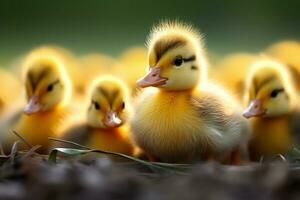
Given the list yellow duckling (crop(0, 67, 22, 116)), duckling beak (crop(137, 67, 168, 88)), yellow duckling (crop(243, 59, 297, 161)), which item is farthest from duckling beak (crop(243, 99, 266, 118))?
yellow duckling (crop(0, 67, 22, 116))

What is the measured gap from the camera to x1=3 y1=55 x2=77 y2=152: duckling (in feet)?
11.7

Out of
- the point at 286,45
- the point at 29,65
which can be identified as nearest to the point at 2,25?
the point at 286,45

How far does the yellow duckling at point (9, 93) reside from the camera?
4.02 meters

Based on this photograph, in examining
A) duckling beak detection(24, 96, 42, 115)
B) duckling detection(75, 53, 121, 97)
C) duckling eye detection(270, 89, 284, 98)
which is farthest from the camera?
duckling detection(75, 53, 121, 97)

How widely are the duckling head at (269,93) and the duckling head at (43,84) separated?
2.93 ft

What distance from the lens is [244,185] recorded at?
91.2 inches

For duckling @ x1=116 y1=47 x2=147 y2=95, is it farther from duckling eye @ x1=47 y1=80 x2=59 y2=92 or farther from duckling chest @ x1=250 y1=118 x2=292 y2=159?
duckling chest @ x1=250 y1=118 x2=292 y2=159

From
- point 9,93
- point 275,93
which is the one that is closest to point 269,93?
point 275,93

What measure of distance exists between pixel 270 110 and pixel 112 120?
2.19 ft

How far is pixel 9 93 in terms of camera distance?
4.41 meters

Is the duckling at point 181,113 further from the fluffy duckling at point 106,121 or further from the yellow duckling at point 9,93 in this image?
the yellow duckling at point 9,93

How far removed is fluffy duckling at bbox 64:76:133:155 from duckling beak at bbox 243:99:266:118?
1.69ft

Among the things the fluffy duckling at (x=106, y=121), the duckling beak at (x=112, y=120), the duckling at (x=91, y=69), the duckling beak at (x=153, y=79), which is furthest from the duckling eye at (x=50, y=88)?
the duckling beak at (x=153, y=79)

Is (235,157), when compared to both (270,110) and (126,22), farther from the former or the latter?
(126,22)
